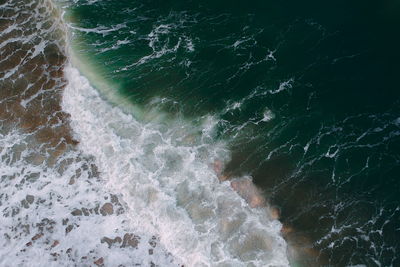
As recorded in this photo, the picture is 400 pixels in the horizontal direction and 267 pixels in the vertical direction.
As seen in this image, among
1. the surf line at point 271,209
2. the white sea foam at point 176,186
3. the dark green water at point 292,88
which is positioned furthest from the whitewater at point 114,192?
the dark green water at point 292,88

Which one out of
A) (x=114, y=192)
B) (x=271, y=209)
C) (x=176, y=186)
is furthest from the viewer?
(x=114, y=192)

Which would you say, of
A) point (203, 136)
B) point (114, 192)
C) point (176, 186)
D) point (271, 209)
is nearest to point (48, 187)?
point (114, 192)

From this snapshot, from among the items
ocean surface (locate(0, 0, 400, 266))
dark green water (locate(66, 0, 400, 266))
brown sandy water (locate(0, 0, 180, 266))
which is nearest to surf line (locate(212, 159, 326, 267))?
ocean surface (locate(0, 0, 400, 266))

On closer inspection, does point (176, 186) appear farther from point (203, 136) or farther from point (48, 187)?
point (48, 187)

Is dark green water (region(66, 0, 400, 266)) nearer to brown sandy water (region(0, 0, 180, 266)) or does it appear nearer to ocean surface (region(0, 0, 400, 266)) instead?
ocean surface (region(0, 0, 400, 266))

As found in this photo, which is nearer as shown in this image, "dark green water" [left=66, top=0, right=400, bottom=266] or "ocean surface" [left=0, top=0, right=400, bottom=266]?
"ocean surface" [left=0, top=0, right=400, bottom=266]

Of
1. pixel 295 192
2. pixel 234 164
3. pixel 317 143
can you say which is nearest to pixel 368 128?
pixel 317 143
